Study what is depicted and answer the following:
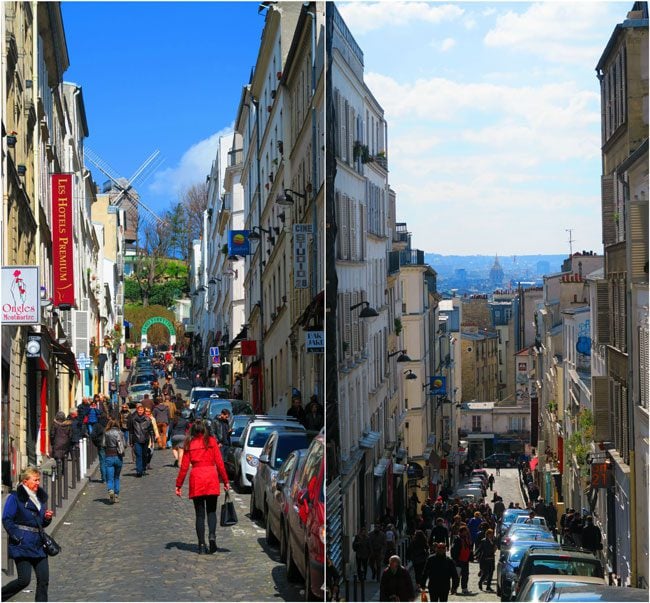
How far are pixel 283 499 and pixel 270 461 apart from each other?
71cm

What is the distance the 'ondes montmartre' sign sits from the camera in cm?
513

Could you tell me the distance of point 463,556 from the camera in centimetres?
436

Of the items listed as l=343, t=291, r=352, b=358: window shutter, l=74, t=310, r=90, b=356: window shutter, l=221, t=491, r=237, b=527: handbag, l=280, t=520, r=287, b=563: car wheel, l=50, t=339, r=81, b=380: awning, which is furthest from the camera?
l=74, t=310, r=90, b=356: window shutter

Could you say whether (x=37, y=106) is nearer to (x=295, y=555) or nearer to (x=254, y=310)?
(x=254, y=310)

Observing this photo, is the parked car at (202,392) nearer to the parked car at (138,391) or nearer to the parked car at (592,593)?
the parked car at (592,593)

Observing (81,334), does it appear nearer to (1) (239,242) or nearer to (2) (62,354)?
(2) (62,354)

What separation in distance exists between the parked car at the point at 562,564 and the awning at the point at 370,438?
0.73 meters

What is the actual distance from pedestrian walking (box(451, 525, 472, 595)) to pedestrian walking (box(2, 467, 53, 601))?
1685 mm

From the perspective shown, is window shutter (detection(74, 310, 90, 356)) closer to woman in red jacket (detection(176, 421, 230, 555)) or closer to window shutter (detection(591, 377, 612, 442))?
woman in red jacket (detection(176, 421, 230, 555))

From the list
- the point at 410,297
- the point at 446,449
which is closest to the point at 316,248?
the point at 410,297

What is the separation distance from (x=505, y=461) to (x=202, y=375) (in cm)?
230

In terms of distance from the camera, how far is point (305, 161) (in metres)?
4.45

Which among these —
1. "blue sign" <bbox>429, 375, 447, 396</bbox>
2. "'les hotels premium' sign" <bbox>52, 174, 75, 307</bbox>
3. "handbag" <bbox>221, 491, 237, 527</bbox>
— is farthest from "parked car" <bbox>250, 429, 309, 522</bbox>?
"'les hotels premium' sign" <bbox>52, 174, 75, 307</bbox>

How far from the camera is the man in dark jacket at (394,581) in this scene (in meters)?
3.94
